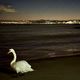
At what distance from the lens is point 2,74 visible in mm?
14133

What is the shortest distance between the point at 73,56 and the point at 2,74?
6.67 metres

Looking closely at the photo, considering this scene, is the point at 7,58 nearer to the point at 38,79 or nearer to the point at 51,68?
the point at 51,68

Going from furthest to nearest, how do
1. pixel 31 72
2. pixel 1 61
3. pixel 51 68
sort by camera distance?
pixel 1 61 → pixel 51 68 → pixel 31 72

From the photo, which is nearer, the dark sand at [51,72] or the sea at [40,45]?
the dark sand at [51,72]

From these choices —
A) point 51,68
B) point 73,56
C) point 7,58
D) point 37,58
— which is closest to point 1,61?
point 7,58

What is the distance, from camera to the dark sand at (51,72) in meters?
13.2

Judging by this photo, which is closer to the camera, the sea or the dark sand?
the dark sand

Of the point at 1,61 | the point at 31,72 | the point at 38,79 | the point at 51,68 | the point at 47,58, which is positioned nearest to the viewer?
the point at 38,79

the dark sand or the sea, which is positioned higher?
the dark sand

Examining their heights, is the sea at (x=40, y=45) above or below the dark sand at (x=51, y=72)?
below

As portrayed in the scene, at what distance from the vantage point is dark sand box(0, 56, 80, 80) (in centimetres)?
1325

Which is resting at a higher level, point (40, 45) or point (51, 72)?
point (51, 72)

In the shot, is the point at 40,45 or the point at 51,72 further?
the point at 40,45

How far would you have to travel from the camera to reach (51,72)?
14.2 metres
